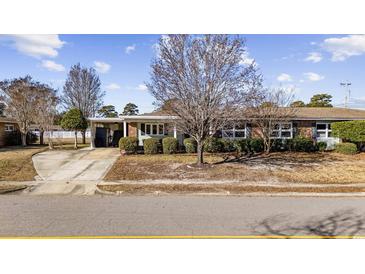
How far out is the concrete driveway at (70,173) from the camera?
8781 millimetres

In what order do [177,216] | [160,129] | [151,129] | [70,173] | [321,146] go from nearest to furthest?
1. [177,216]
2. [70,173]
3. [321,146]
4. [151,129]
5. [160,129]

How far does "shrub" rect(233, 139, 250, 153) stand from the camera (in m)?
17.5

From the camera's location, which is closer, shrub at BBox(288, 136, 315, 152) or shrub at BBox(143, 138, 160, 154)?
shrub at BBox(143, 138, 160, 154)

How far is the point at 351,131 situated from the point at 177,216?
1716 centimetres

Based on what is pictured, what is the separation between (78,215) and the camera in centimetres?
570

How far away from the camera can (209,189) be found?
8617mm

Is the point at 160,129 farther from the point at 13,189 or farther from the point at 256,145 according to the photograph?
the point at 13,189

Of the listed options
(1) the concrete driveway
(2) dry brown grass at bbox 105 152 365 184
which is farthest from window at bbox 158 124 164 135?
(1) the concrete driveway

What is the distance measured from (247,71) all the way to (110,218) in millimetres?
8948

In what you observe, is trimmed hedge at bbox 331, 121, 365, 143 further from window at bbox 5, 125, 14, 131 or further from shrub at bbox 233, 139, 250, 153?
window at bbox 5, 125, 14, 131

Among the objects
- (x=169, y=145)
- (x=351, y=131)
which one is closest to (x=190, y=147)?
(x=169, y=145)

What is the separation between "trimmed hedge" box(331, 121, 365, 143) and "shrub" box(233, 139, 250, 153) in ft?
22.6

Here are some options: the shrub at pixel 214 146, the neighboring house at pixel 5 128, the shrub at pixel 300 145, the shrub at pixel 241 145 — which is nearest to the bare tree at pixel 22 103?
the neighboring house at pixel 5 128

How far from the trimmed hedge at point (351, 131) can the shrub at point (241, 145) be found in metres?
6.88
